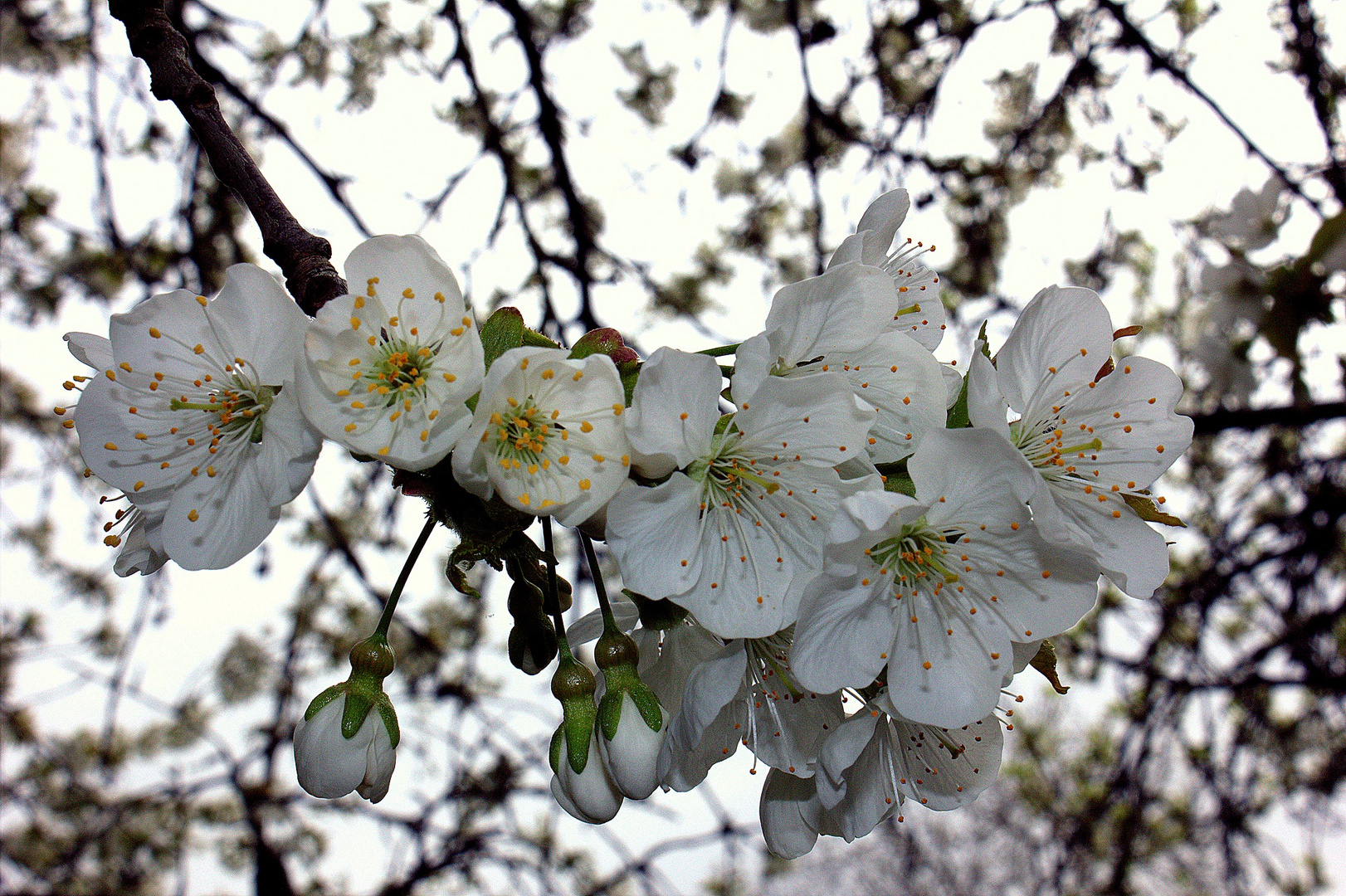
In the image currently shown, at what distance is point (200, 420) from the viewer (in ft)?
3.63

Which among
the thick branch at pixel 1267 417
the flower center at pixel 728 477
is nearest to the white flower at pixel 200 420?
the flower center at pixel 728 477

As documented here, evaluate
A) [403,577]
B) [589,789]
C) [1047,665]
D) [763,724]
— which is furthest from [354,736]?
[1047,665]

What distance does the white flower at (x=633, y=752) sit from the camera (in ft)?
3.42

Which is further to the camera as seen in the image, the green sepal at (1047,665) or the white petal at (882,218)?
the white petal at (882,218)

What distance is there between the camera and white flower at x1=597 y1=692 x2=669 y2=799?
3.42 feet

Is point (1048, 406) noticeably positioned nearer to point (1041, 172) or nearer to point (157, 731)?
point (1041, 172)

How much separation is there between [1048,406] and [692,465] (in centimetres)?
53

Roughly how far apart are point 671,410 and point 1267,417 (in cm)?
254

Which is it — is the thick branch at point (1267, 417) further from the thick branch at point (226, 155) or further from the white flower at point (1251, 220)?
the thick branch at point (226, 155)

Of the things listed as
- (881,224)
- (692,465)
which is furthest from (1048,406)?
(692,465)

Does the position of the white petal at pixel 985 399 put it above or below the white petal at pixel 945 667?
above

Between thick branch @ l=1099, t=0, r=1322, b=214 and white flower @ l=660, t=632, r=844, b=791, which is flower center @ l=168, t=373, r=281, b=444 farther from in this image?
thick branch @ l=1099, t=0, r=1322, b=214

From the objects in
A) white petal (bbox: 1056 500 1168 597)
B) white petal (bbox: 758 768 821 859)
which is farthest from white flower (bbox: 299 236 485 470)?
white petal (bbox: 1056 500 1168 597)

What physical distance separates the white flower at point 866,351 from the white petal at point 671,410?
117mm
